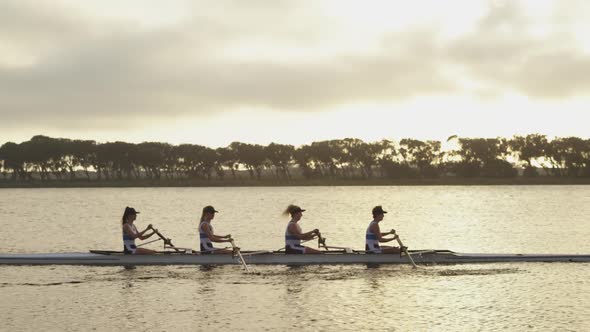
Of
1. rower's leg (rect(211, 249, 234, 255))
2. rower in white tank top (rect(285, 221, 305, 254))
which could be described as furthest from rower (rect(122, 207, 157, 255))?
rower in white tank top (rect(285, 221, 305, 254))

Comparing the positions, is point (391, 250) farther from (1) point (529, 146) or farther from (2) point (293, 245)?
(1) point (529, 146)

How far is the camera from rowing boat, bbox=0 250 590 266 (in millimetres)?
29453

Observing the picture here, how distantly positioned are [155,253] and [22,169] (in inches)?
6572

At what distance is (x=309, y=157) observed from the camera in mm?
184500

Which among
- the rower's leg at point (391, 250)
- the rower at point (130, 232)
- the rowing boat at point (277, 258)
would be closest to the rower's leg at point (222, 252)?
the rowing boat at point (277, 258)

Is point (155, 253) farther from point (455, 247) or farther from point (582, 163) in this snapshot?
point (582, 163)

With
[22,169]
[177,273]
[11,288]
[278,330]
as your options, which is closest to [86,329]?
[278,330]

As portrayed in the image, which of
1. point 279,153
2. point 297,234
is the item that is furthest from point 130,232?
point 279,153

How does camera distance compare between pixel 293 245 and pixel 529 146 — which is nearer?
pixel 293 245

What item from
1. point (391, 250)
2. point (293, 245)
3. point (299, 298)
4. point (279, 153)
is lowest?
point (299, 298)

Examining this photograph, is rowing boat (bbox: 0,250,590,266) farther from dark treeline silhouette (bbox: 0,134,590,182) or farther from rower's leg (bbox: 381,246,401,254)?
dark treeline silhouette (bbox: 0,134,590,182)

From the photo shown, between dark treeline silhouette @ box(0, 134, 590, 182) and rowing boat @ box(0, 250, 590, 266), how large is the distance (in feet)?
476

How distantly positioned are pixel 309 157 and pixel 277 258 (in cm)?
15493

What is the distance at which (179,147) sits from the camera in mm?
183000
